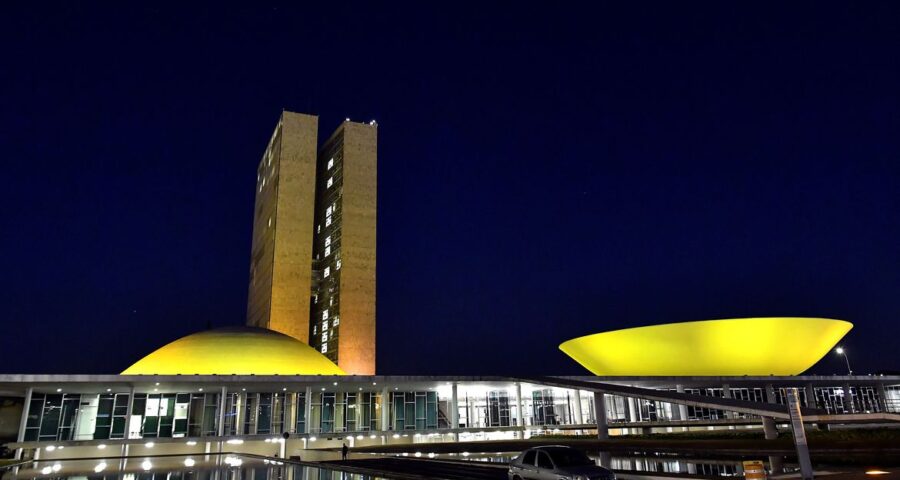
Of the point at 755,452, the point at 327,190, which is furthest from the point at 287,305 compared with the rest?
the point at 755,452

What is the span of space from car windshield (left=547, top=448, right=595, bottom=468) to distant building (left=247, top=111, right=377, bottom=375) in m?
76.7

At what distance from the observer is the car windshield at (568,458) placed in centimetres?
1702

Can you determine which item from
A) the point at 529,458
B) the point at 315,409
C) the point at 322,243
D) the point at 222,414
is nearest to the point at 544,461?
the point at 529,458

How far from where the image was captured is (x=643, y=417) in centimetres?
6000

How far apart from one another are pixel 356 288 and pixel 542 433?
157ft

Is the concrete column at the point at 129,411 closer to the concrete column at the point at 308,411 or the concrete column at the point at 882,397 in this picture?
the concrete column at the point at 308,411

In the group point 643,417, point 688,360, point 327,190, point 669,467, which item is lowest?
point 669,467

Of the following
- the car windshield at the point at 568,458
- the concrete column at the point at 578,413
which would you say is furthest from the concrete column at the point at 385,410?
the car windshield at the point at 568,458

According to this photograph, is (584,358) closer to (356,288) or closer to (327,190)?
(356,288)

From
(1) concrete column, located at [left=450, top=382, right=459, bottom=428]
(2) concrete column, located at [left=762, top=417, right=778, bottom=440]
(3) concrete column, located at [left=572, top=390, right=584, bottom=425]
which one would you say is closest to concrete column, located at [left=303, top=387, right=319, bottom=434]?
(1) concrete column, located at [left=450, top=382, right=459, bottom=428]

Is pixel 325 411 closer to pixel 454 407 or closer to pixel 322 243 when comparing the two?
pixel 454 407

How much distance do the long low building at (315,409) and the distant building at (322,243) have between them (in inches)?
1564

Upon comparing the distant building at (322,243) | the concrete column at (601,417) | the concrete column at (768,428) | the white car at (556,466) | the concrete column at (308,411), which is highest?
the distant building at (322,243)

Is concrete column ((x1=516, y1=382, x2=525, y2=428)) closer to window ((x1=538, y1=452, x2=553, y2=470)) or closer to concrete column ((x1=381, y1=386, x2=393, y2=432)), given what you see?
concrete column ((x1=381, y1=386, x2=393, y2=432))
